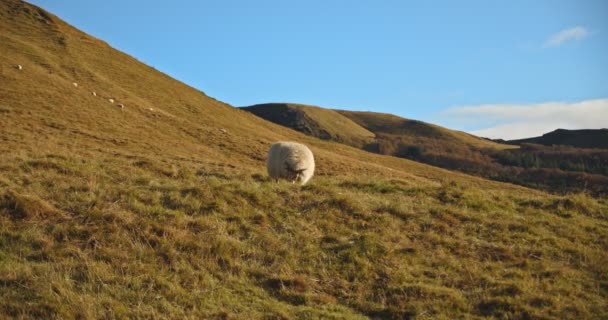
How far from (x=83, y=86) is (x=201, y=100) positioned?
21577 mm

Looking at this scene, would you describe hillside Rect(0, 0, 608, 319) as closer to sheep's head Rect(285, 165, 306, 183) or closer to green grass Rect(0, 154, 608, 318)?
green grass Rect(0, 154, 608, 318)

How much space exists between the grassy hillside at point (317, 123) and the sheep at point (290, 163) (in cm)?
13343

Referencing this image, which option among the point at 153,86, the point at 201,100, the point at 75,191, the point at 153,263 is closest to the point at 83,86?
the point at 153,86

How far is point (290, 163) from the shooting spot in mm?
16609

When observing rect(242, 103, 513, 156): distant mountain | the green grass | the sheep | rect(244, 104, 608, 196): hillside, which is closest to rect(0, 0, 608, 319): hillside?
the green grass

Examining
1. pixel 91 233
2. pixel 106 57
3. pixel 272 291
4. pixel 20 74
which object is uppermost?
pixel 106 57

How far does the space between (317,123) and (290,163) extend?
149445mm


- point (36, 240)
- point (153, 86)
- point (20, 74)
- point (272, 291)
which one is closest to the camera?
point (272, 291)

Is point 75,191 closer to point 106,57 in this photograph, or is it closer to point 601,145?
point 106,57

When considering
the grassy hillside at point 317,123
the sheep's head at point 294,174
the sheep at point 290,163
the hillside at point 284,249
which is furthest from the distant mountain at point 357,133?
the hillside at point 284,249

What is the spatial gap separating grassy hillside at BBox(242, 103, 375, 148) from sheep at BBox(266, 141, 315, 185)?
13343 cm

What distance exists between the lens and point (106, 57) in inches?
2446

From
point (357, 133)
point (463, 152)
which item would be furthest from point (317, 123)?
point (463, 152)

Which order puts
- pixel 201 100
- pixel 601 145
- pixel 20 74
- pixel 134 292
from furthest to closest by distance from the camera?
pixel 601 145, pixel 201 100, pixel 20 74, pixel 134 292
